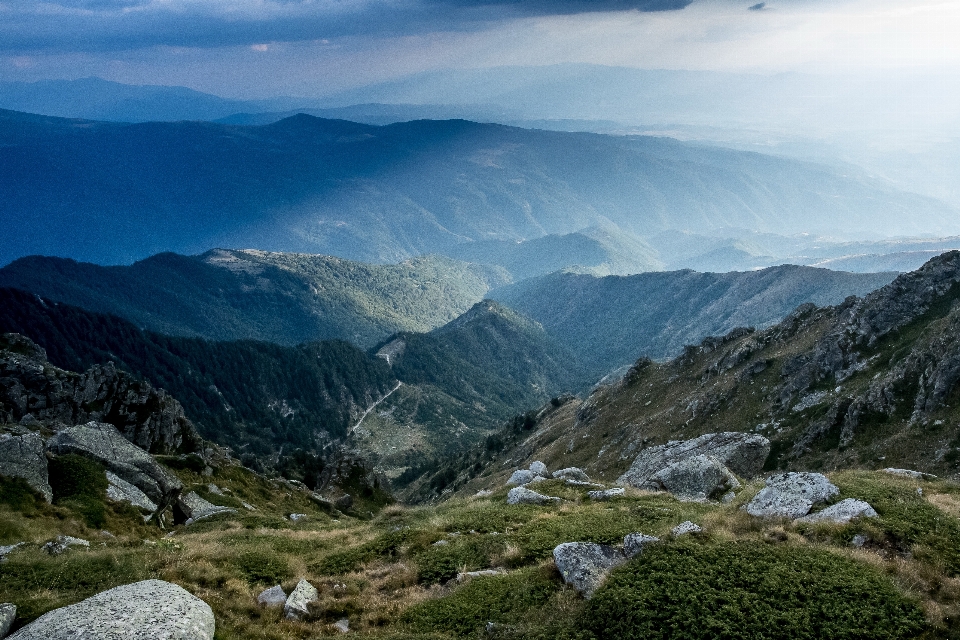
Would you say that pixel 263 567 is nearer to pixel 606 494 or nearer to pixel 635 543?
pixel 635 543

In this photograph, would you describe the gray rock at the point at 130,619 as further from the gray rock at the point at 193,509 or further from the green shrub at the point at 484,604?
the gray rock at the point at 193,509

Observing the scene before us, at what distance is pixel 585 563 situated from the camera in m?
20.3

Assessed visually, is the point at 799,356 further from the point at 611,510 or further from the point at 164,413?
the point at 164,413

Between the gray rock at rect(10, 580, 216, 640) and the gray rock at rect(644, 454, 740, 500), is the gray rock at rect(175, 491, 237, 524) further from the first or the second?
the gray rock at rect(644, 454, 740, 500)

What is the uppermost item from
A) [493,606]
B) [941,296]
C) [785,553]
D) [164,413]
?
[785,553]

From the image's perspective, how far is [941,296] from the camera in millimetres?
86438

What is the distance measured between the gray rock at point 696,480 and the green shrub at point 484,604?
63.6 ft

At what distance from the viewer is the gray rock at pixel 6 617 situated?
17188mm

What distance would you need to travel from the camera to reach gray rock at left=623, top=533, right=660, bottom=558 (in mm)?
20350

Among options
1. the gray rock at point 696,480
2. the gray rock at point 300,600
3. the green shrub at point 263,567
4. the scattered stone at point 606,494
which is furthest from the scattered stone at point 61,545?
the gray rock at point 696,480

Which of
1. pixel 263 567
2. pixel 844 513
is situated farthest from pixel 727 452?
pixel 263 567

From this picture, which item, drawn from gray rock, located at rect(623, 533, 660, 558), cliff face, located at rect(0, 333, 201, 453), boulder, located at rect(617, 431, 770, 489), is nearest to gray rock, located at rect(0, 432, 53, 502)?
gray rock, located at rect(623, 533, 660, 558)

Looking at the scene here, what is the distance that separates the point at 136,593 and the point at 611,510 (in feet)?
72.8

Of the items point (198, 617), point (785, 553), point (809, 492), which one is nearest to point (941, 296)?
point (809, 492)
